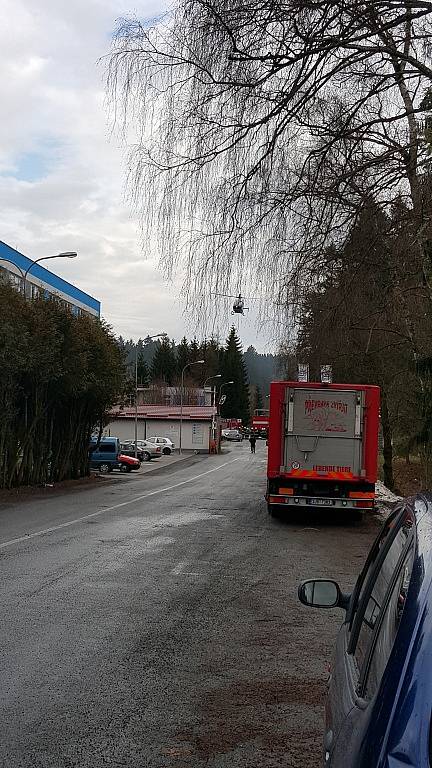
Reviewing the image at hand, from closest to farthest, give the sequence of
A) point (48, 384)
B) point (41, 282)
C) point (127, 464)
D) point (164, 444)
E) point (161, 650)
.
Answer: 1. point (161, 650)
2. point (48, 384)
3. point (127, 464)
4. point (41, 282)
5. point (164, 444)

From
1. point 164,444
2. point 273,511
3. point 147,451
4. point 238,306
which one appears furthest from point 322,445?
point 164,444

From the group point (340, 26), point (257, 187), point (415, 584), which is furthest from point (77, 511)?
point (415, 584)

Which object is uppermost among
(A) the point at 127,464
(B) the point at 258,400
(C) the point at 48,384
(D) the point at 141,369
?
(D) the point at 141,369

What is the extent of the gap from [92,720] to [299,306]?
19.6 feet

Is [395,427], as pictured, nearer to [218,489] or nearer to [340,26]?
[218,489]

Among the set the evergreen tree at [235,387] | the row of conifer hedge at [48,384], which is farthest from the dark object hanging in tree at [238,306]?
the evergreen tree at [235,387]

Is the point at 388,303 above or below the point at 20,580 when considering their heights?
above

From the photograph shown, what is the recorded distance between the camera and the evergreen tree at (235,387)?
132875mm

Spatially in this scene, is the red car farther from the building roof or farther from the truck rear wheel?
the building roof

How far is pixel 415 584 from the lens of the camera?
2.19 metres

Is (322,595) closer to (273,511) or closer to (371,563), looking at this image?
(371,563)

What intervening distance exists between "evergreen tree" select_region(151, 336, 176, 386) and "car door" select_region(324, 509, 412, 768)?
139m

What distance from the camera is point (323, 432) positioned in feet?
65.3

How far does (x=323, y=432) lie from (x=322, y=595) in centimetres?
1607
